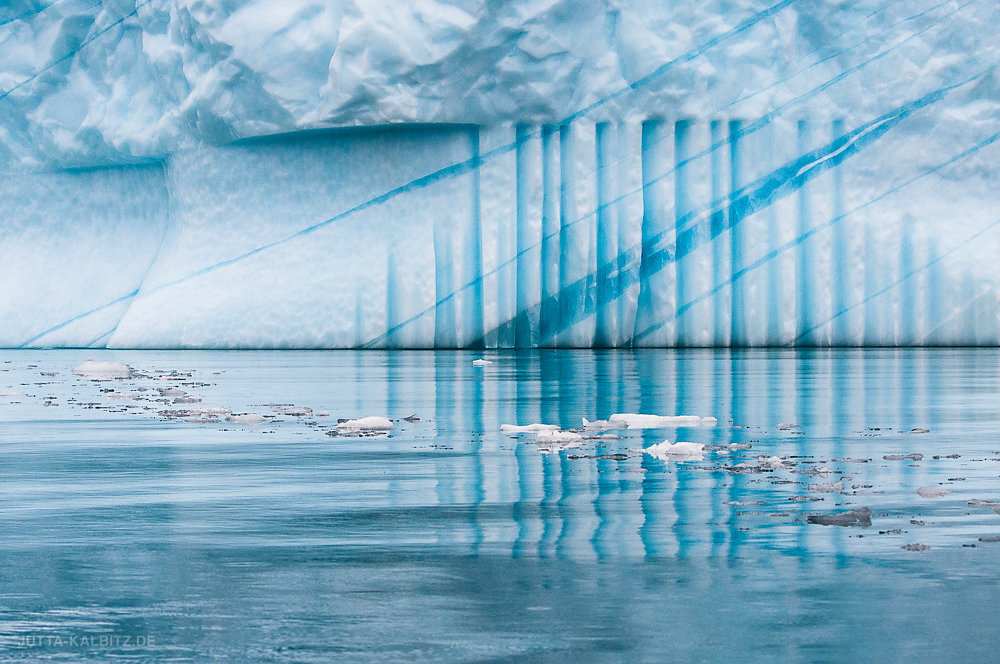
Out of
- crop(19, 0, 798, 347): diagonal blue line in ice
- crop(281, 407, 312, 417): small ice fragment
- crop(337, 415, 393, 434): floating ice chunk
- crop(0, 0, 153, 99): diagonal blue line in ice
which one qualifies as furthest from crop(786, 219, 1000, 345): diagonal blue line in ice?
crop(337, 415, 393, 434): floating ice chunk

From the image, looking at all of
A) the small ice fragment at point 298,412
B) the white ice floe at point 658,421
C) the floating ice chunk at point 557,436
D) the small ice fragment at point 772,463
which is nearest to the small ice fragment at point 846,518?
the small ice fragment at point 772,463

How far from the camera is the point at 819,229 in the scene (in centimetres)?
1524

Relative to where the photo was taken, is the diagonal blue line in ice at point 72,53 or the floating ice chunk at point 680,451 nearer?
the floating ice chunk at point 680,451

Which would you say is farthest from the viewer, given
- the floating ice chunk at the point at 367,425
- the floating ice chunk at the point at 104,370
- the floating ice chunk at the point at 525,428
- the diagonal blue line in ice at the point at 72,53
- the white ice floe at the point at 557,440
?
the diagonal blue line in ice at the point at 72,53

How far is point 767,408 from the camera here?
5746 mm

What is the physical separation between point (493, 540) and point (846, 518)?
1.97 feet

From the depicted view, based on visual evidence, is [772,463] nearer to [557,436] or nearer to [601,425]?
[557,436]

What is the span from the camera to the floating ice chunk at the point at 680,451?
3.86 m

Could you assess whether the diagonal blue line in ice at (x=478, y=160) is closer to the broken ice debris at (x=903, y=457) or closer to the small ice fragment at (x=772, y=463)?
the broken ice debris at (x=903, y=457)

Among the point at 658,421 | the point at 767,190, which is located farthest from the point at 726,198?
the point at 658,421

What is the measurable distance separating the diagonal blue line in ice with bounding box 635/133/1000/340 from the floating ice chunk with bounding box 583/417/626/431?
1027cm

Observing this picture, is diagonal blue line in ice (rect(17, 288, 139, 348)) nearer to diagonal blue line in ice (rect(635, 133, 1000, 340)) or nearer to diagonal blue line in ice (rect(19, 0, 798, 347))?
diagonal blue line in ice (rect(19, 0, 798, 347))

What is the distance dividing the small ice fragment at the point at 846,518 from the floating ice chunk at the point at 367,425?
2371 mm

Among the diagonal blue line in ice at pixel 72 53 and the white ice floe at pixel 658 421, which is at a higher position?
the diagonal blue line in ice at pixel 72 53
